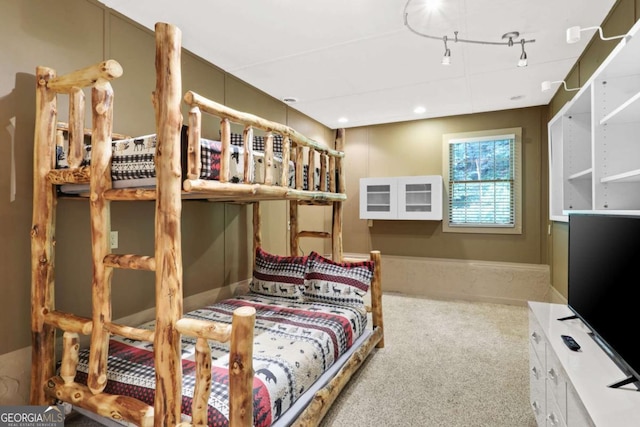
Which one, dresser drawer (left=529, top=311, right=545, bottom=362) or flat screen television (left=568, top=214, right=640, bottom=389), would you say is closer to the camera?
flat screen television (left=568, top=214, right=640, bottom=389)

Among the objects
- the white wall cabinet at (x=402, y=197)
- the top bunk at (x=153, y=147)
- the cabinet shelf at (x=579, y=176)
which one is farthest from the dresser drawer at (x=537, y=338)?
the white wall cabinet at (x=402, y=197)

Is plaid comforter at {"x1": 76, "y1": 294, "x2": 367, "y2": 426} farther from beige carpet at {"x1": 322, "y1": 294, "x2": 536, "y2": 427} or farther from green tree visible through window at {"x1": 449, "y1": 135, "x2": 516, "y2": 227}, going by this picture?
green tree visible through window at {"x1": 449, "y1": 135, "x2": 516, "y2": 227}

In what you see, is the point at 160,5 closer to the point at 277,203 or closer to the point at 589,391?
the point at 277,203

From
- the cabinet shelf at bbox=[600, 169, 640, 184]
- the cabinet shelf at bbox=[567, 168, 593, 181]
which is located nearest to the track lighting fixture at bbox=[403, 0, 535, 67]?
the cabinet shelf at bbox=[567, 168, 593, 181]

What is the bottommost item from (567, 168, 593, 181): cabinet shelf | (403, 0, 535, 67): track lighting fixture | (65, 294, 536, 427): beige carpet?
→ (65, 294, 536, 427): beige carpet

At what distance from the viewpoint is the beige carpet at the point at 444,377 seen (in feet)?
6.86

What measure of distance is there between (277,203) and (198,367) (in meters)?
2.99

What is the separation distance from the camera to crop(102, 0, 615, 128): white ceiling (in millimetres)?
2309

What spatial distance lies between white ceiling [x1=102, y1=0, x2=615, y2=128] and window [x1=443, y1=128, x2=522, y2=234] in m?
0.64

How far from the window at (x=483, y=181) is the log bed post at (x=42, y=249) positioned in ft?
15.3

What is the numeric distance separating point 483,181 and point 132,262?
184 inches

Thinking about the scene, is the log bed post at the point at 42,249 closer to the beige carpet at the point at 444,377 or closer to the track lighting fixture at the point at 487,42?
the beige carpet at the point at 444,377

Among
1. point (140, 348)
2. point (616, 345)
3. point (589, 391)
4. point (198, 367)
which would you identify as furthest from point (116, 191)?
point (616, 345)

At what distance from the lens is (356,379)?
256cm
